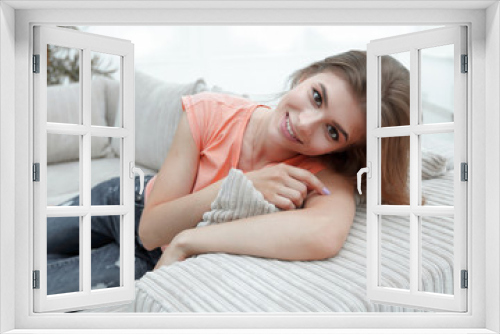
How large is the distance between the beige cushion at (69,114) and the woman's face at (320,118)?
1265 mm

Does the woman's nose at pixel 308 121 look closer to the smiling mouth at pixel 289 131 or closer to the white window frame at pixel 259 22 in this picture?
the smiling mouth at pixel 289 131

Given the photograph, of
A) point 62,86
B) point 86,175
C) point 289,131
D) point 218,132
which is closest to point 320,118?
point 289,131

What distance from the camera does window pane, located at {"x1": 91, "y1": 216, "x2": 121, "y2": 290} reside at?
3.07 metres

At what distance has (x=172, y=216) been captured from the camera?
3.12 metres

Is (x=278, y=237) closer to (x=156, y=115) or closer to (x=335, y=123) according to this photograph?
(x=335, y=123)

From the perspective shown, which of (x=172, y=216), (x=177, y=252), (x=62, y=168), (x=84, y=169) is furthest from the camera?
(x=62, y=168)

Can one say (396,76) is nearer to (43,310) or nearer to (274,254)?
(274,254)

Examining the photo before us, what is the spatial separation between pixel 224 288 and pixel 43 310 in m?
0.83

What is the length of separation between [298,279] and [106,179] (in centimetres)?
167

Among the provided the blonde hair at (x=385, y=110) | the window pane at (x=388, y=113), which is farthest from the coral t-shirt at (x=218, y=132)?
the window pane at (x=388, y=113)

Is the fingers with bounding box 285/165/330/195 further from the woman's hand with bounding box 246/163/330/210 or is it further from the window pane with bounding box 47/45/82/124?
the window pane with bounding box 47/45/82/124

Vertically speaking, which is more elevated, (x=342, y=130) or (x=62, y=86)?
(x=62, y=86)

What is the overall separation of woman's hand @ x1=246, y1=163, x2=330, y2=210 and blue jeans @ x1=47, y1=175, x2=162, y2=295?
2.90ft

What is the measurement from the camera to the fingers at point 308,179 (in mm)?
2967
